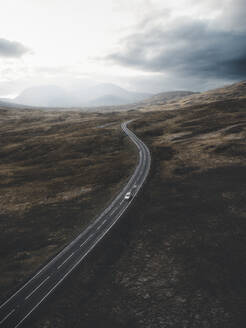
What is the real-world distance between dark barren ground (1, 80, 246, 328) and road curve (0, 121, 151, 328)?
1.08m

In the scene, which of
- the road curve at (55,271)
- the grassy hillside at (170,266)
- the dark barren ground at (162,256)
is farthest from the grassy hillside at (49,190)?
the grassy hillside at (170,266)

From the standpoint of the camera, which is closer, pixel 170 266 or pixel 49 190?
pixel 170 266

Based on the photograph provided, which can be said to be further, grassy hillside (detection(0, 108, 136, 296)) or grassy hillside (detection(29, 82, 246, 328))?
grassy hillside (detection(0, 108, 136, 296))

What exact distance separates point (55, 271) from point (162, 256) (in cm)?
1411

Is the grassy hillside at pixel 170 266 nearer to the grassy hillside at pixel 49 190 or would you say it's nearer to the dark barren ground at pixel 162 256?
the dark barren ground at pixel 162 256

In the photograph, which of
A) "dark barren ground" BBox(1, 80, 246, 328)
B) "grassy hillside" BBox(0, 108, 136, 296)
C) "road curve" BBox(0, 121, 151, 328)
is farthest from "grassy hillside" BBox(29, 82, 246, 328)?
"grassy hillside" BBox(0, 108, 136, 296)

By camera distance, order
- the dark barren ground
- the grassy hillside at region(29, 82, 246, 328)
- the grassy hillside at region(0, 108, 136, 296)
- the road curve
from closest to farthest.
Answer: the grassy hillside at region(29, 82, 246, 328), the dark barren ground, the road curve, the grassy hillside at region(0, 108, 136, 296)

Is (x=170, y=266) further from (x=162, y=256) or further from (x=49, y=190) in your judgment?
(x=49, y=190)

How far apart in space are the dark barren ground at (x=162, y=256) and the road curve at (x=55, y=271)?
3.53 ft

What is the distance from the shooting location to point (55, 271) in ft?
105

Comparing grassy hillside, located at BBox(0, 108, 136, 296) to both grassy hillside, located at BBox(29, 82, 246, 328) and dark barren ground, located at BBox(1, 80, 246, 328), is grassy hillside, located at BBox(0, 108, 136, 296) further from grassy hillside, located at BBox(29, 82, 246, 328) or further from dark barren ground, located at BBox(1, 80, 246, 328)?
grassy hillside, located at BBox(29, 82, 246, 328)

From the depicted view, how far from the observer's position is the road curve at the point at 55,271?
85.4 ft

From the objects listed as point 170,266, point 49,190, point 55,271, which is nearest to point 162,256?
point 170,266

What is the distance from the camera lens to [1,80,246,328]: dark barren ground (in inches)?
1014
